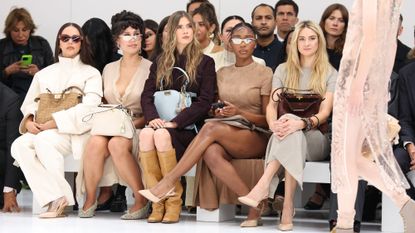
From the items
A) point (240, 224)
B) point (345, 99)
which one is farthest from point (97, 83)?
point (345, 99)

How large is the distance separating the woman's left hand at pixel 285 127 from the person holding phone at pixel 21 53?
3152 mm

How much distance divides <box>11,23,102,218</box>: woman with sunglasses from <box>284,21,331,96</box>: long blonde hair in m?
1.57

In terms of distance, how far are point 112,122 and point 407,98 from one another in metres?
2.15

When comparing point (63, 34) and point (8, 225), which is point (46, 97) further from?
point (8, 225)

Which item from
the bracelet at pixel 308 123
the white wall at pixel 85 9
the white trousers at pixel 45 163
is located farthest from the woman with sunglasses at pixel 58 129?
the white wall at pixel 85 9

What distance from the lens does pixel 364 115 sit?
5371 millimetres

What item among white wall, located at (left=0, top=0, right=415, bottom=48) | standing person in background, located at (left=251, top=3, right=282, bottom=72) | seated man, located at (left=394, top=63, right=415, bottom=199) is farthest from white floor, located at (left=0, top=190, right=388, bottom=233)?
white wall, located at (left=0, top=0, right=415, bottom=48)

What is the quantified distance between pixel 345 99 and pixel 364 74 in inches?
6.8

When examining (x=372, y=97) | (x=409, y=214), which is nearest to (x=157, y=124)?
(x=372, y=97)

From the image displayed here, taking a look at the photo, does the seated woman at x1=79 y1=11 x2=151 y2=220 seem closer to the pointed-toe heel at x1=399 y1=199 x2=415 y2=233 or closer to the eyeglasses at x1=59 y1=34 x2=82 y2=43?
the eyeglasses at x1=59 y1=34 x2=82 y2=43

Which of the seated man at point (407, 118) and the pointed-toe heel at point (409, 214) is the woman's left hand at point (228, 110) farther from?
the pointed-toe heel at point (409, 214)

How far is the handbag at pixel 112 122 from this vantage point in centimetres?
735

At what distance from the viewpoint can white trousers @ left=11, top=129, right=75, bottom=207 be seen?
7.51 m

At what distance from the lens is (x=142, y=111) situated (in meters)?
7.61
